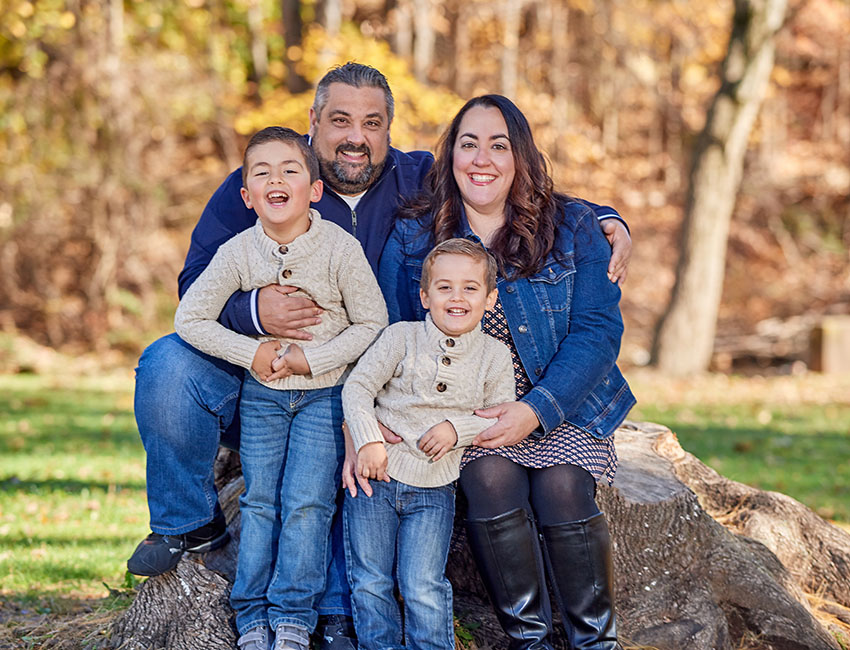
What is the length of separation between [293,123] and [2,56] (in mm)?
6241

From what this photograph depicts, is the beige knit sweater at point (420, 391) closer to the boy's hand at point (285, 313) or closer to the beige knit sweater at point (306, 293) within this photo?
the beige knit sweater at point (306, 293)

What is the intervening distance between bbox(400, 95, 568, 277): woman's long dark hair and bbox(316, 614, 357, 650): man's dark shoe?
132 centimetres

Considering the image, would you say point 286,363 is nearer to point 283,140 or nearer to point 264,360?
point 264,360

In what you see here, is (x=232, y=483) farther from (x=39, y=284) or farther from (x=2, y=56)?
(x=2, y=56)

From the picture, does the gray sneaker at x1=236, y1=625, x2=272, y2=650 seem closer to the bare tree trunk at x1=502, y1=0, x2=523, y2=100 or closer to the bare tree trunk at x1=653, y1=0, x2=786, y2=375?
the bare tree trunk at x1=653, y1=0, x2=786, y2=375

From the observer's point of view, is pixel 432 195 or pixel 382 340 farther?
pixel 432 195

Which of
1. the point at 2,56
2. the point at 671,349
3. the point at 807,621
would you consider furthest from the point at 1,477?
the point at 2,56

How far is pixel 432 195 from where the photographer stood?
3.56 metres

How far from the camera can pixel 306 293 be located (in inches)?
127

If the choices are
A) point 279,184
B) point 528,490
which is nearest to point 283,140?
point 279,184

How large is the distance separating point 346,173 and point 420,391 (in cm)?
103

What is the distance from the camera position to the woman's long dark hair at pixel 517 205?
3391mm

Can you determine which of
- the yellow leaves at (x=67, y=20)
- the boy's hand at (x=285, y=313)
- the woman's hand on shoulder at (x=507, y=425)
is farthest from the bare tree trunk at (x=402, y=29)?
the woman's hand on shoulder at (x=507, y=425)

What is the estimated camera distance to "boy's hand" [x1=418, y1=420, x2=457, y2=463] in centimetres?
296
